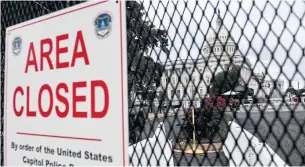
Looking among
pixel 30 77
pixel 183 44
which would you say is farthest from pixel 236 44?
pixel 30 77

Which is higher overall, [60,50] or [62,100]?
[60,50]

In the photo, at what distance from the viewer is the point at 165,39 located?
1.26m

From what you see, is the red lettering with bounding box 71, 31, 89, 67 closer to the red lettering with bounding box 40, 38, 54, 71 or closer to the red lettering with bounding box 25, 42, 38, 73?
the red lettering with bounding box 40, 38, 54, 71

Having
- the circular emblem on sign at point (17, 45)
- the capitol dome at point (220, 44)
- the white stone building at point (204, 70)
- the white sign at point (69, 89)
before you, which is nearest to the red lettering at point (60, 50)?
the white sign at point (69, 89)

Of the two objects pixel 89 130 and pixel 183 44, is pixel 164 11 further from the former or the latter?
pixel 89 130

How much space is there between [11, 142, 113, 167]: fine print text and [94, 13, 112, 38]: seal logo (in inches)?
19.3

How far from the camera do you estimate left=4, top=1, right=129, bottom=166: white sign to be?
1.17 metres

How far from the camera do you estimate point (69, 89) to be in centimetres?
131

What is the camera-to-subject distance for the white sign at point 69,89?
1.17m

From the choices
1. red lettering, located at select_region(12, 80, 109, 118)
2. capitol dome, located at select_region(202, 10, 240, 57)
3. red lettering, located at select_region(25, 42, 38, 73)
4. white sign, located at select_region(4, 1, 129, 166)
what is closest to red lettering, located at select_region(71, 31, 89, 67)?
white sign, located at select_region(4, 1, 129, 166)

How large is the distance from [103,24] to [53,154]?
624 mm

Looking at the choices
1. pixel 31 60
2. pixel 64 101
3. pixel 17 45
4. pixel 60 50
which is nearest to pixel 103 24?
pixel 60 50

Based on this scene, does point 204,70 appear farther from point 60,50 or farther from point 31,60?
point 31,60

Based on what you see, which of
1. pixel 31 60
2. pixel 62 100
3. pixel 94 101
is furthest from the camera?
pixel 31 60
